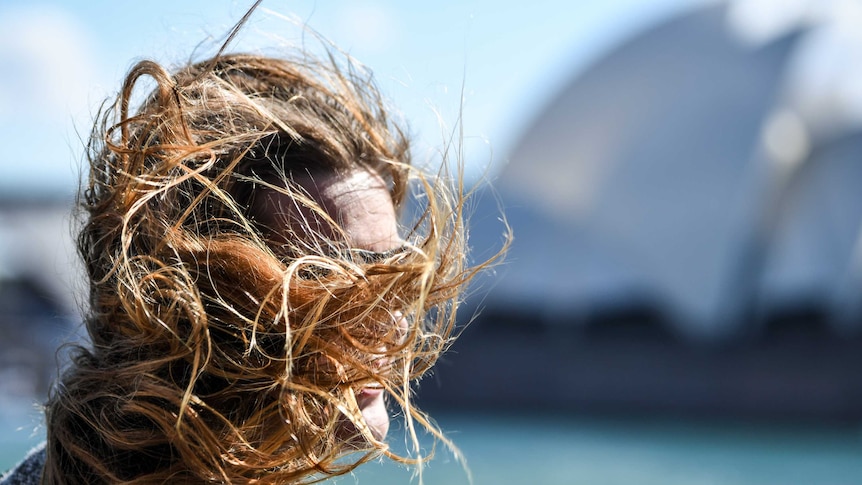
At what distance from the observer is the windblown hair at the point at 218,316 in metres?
0.81

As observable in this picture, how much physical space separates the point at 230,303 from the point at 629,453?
9806 mm

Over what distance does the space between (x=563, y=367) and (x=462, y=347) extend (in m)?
1.79

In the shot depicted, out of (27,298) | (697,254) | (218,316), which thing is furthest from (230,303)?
(27,298)

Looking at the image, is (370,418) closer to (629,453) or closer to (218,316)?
(218,316)

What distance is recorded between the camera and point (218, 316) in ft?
2.75

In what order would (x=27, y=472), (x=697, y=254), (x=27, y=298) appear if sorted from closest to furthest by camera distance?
(x=27, y=472)
(x=697, y=254)
(x=27, y=298)

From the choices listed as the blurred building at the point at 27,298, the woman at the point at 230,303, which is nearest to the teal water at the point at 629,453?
the blurred building at the point at 27,298

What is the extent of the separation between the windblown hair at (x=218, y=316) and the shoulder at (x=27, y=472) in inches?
3.4

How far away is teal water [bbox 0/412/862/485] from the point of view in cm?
786

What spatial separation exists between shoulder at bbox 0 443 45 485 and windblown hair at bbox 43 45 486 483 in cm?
9

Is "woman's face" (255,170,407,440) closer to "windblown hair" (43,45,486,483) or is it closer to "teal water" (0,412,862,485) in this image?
"windblown hair" (43,45,486,483)

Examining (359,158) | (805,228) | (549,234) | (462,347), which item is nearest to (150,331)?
(359,158)

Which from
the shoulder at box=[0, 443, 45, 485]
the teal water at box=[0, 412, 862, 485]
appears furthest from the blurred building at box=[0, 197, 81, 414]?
the shoulder at box=[0, 443, 45, 485]

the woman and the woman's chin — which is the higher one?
the woman
